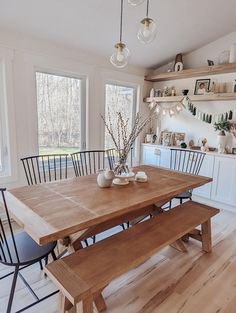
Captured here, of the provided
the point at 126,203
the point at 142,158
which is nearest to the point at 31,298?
the point at 126,203

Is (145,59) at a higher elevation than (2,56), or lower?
higher

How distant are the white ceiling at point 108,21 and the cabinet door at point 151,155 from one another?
181 cm

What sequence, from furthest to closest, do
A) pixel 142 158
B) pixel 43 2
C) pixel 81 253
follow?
pixel 142 158 < pixel 43 2 < pixel 81 253

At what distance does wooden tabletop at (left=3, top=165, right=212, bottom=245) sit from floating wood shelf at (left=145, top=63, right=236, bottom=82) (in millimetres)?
2021

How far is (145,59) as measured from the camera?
13.1 feet

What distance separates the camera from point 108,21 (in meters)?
2.80

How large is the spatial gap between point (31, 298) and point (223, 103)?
12.1 feet

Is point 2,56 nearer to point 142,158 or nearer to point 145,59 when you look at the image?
point 145,59

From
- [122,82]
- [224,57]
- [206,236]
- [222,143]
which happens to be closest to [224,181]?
[222,143]

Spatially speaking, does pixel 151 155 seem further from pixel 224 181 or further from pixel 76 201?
pixel 76 201

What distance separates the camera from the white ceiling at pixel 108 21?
244cm

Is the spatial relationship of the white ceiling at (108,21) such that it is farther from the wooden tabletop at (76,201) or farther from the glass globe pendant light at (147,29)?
the wooden tabletop at (76,201)

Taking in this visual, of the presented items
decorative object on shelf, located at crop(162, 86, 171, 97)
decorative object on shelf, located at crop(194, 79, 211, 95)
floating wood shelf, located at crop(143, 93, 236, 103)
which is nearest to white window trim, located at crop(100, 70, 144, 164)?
floating wood shelf, located at crop(143, 93, 236, 103)

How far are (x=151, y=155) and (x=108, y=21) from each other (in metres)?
2.51
